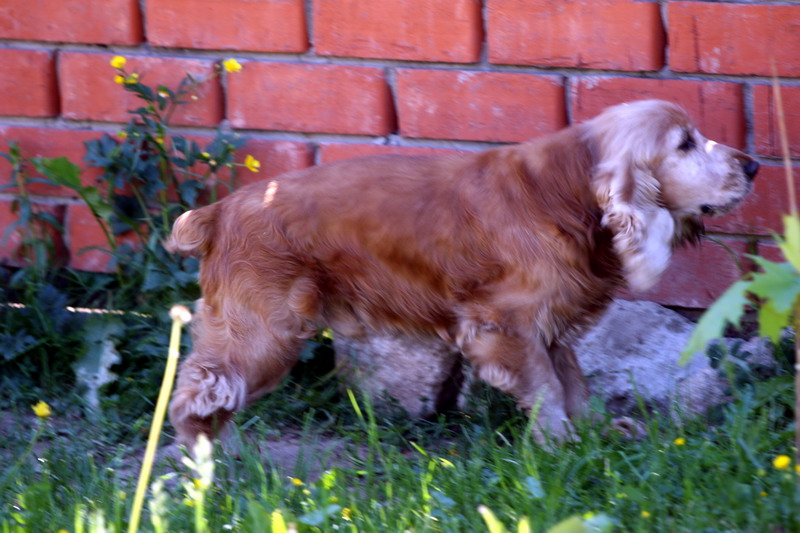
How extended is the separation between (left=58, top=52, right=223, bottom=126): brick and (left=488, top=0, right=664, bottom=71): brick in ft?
3.66

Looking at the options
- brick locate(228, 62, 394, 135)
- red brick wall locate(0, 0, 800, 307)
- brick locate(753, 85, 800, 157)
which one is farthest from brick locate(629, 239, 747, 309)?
brick locate(228, 62, 394, 135)

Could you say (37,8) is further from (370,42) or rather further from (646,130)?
(646,130)

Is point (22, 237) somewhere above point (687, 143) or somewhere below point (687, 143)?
below

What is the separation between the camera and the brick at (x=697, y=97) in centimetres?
336

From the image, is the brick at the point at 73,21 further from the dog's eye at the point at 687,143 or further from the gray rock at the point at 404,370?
the dog's eye at the point at 687,143

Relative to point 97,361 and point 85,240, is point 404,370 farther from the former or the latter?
point 85,240

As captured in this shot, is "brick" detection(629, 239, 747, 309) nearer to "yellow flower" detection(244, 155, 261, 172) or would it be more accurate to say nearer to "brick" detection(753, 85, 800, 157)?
"brick" detection(753, 85, 800, 157)

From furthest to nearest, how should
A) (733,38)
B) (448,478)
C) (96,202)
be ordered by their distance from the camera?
1. (96,202)
2. (733,38)
3. (448,478)

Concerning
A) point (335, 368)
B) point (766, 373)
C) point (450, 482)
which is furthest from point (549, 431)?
point (335, 368)

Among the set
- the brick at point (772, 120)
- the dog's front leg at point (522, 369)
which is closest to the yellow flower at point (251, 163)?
the dog's front leg at point (522, 369)

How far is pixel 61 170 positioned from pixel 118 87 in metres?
0.40

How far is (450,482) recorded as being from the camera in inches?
99.3

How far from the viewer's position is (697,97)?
3377mm

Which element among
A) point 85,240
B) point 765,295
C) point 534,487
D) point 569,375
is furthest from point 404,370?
point 765,295
